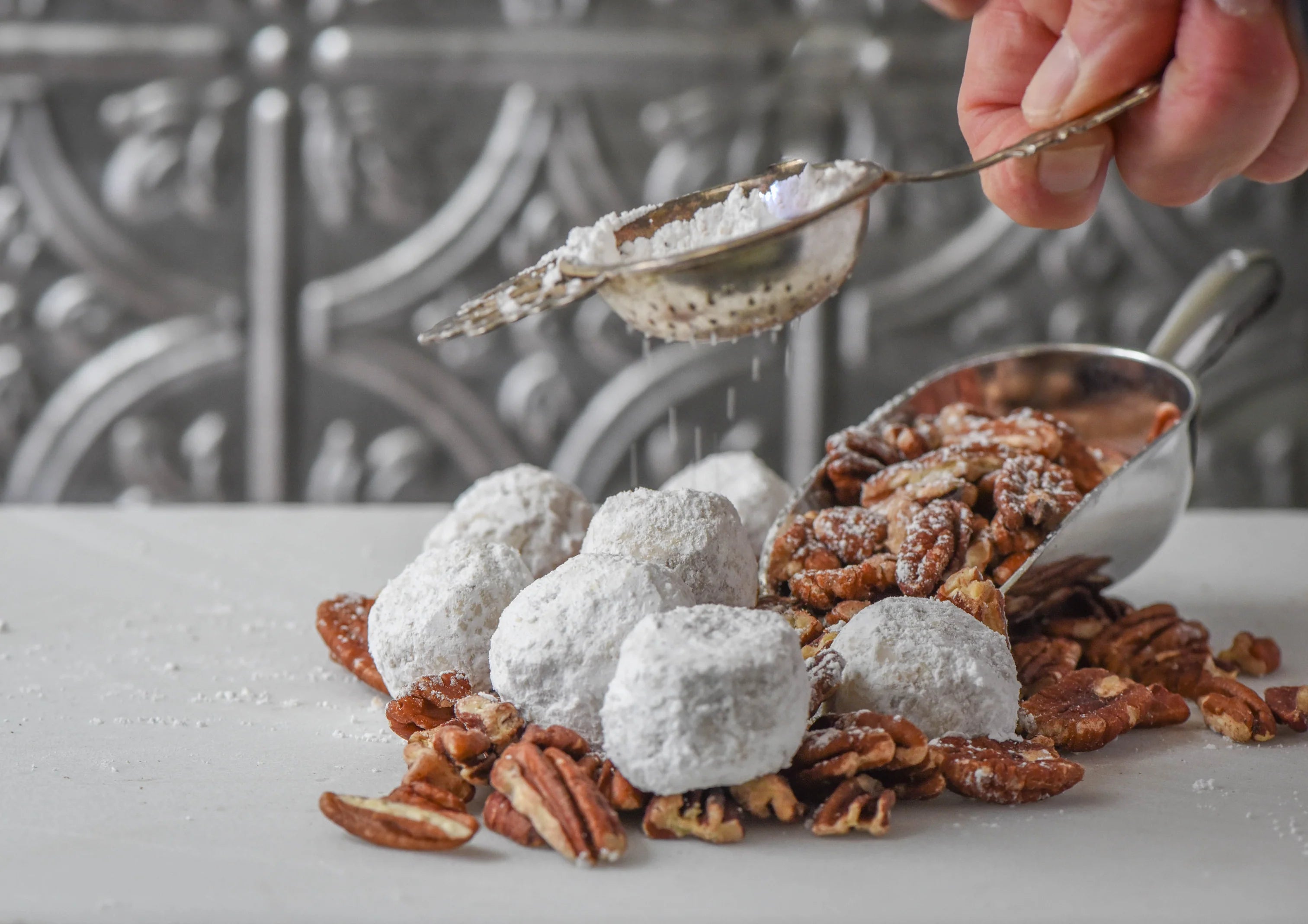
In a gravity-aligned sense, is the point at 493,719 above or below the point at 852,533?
below

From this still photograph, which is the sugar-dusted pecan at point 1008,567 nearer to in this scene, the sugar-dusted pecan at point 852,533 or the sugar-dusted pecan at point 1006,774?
the sugar-dusted pecan at point 852,533

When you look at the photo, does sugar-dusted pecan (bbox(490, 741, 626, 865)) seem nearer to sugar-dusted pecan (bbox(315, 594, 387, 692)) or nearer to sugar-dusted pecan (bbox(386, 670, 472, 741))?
sugar-dusted pecan (bbox(386, 670, 472, 741))

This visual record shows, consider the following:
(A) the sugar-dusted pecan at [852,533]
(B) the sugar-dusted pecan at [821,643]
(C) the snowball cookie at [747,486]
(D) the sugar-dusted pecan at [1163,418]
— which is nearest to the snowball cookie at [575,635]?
(B) the sugar-dusted pecan at [821,643]

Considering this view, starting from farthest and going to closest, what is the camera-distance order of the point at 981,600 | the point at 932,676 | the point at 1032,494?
1. the point at 1032,494
2. the point at 981,600
3. the point at 932,676

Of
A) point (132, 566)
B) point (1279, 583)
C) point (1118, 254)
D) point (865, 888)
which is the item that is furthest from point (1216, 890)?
point (1118, 254)

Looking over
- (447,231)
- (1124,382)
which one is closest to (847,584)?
(1124,382)

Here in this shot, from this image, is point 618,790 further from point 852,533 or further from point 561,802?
point 852,533

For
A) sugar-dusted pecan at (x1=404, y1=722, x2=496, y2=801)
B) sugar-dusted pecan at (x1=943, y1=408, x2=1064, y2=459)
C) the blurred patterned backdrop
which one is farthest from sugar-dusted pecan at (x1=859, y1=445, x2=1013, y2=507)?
the blurred patterned backdrop
